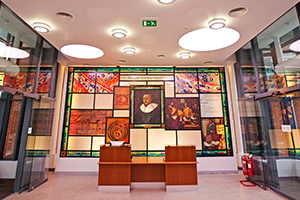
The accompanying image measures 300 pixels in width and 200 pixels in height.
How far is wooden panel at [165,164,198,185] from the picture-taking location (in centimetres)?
421

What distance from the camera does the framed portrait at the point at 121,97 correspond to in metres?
6.23

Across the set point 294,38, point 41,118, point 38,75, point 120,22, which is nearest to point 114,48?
point 120,22

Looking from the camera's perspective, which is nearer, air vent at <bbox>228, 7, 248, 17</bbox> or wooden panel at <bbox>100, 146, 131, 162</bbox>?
air vent at <bbox>228, 7, 248, 17</bbox>

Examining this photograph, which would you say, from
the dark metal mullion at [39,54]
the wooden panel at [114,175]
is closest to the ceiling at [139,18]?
the dark metal mullion at [39,54]

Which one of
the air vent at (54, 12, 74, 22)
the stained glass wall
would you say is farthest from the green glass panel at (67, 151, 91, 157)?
the air vent at (54, 12, 74, 22)

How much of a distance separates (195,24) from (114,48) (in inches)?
95.5

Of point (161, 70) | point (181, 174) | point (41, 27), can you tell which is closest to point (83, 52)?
point (41, 27)

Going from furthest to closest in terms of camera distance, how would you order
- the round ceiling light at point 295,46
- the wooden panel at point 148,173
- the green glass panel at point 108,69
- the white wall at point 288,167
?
the green glass panel at point 108,69 < the wooden panel at point 148,173 < the white wall at point 288,167 < the round ceiling light at point 295,46

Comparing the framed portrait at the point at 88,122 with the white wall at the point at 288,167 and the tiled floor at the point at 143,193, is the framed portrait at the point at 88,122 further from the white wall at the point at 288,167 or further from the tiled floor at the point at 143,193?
the white wall at the point at 288,167

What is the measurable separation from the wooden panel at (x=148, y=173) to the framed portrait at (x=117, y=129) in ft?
5.32

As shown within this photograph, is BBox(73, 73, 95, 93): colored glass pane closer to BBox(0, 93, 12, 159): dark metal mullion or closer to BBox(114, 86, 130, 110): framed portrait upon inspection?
BBox(114, 86, 130, 110): framed portrait

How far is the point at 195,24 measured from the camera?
3770 mm

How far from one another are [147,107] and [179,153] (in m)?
2.34

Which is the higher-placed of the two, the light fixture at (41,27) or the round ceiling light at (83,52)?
the round ceiling light at (83,52)
